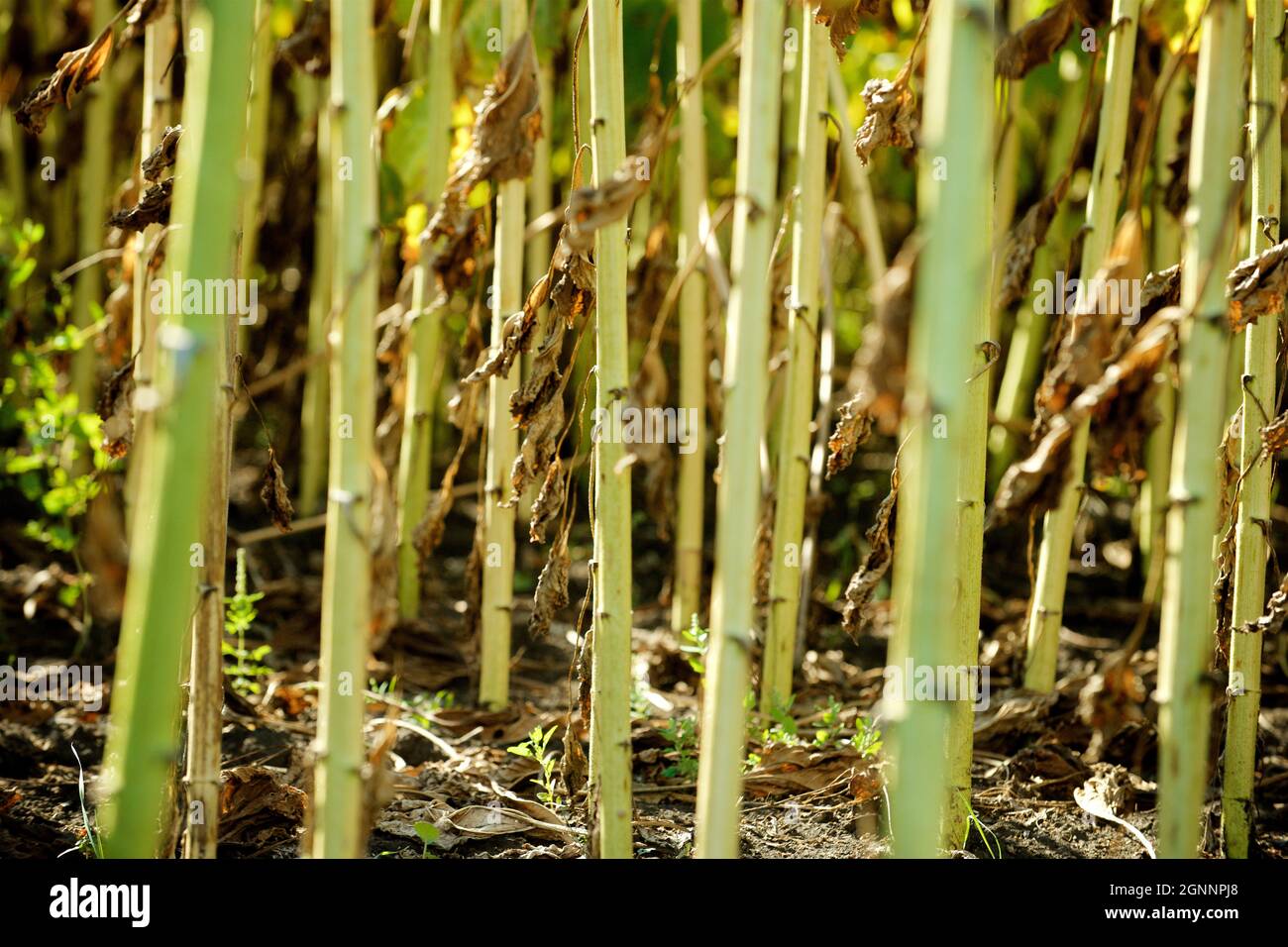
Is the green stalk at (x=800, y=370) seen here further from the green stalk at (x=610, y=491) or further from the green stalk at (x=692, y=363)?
the green stalk at (x=610, y=491)

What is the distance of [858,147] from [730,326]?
0.64 metres

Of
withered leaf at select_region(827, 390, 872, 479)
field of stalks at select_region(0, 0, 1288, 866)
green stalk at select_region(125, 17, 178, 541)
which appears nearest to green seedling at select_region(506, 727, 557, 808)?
field of stalks at select_region(0, 0, 1288, 866)

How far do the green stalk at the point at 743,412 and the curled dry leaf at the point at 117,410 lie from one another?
3.28 ft

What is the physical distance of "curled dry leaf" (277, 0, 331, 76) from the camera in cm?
250

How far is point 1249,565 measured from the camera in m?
1.68

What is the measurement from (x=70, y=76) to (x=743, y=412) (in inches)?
45.8

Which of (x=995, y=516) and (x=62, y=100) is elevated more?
(x=62, y=100)

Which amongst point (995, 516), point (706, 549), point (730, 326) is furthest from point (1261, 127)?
point (706, 549)

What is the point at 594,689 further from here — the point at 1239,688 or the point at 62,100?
the point at 62,100

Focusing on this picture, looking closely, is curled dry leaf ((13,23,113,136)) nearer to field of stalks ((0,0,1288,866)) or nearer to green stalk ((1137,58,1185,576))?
field of stalks ((0,0,1288,866))

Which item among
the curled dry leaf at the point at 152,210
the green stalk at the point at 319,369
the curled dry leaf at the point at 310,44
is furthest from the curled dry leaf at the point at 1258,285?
the green stalk at the point at 319,369

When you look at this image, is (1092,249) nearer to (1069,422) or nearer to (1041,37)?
(1041,37)

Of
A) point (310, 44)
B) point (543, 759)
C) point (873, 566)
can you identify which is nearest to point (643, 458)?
point (873, 566)

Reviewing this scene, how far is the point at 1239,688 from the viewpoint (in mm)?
1668
